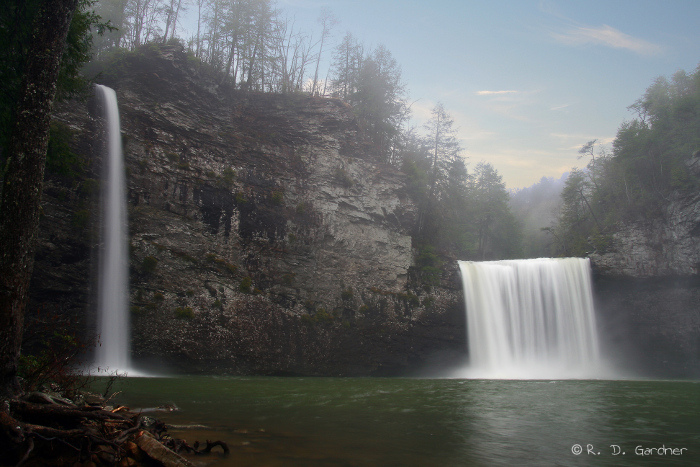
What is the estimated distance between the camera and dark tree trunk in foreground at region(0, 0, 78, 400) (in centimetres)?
504

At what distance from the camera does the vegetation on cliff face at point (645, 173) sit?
95.1ft

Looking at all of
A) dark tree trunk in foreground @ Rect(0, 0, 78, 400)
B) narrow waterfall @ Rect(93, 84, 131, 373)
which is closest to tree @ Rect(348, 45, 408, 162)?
narrow waterfall @ Rect(93, 84, 131, 373)

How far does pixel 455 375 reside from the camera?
25359mm

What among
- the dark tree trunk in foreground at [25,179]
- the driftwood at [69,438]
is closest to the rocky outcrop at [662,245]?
the driftwood at [69,438]

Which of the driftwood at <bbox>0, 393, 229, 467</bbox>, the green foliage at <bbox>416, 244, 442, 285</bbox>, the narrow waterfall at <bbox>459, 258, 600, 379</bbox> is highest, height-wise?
the green foliage at <bbox>416, 244, 442, 285</bbox>

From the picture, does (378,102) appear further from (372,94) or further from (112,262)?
(112,262)

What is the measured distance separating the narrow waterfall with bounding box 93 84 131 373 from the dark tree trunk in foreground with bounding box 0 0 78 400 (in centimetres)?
1453

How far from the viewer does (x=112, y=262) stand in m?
18.9

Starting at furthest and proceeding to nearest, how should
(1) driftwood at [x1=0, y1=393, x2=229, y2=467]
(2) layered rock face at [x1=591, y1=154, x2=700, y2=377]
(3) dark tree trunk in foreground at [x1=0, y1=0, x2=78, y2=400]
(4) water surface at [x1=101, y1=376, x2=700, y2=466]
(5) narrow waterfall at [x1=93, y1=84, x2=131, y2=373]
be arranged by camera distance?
1. (2) layered rock face at [x1=591, y1=154, x2=700, y2=377]
2. (5) narrow waterfall at [x1=93, y1=84, x2=131, y2=373]
3. (4) water surface at [x1=101, y1=376, x2=700, y2=466]
4. (3) dark tree trunk in foreground at [x1=0, y1=0, x2=78, y2=400]
5. (1) driftwood at [x1=0, y1=393, x2=229, y2=467]

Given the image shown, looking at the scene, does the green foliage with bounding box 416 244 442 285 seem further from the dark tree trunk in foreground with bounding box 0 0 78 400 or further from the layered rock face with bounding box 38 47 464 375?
the dark tree trunk in foreground with bounding box 0 0 78 400

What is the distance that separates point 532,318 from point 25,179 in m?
28.3

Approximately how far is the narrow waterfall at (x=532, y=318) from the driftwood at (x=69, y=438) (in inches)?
956

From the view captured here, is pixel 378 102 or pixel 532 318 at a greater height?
pixel 378 102

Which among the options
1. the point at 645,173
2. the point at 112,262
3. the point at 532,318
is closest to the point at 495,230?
the point at 645,173
